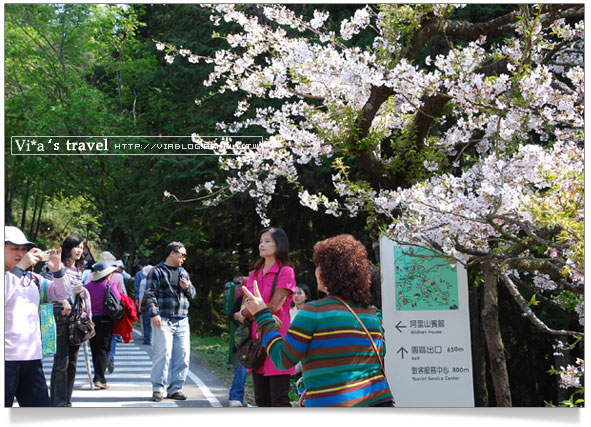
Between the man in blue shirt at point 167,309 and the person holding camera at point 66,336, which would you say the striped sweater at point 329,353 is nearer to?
the person holding camera at point 66,336

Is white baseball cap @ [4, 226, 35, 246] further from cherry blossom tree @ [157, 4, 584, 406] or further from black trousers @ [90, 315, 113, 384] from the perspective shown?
cherry blossom tree @ [157, 4, 584, 406]

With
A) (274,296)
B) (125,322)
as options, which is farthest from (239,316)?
(125,322)

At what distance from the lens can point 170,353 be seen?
6445 mm

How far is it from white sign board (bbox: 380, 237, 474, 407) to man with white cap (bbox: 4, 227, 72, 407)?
9.41ft

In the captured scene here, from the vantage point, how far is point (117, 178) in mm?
8117

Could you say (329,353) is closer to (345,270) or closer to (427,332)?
(345,270)

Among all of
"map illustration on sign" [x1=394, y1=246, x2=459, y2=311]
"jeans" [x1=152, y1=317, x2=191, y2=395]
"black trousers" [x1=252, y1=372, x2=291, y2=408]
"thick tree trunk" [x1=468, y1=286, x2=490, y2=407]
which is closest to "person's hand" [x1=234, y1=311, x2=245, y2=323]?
"black trousers" [x1=252, y1=372, x2=291, y2=408]

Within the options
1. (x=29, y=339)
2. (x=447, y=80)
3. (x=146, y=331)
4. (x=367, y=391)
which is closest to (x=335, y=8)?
(x=447, y=80)

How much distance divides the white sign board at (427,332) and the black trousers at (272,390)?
4.22ft

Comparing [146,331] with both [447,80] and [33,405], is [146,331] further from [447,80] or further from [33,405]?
[447,80]

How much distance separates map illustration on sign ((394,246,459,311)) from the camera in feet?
19.6

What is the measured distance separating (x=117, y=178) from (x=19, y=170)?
166 cm

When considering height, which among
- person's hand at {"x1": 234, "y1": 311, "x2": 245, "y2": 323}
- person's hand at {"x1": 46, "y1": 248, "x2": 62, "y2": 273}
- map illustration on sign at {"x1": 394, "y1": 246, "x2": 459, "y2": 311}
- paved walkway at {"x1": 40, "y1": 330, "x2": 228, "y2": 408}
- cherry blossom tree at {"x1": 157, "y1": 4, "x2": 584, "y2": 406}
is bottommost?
paved walkway at {"x1": 40, "y1": 330, "x2": 228, "y2": 408}

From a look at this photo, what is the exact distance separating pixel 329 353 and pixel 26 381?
254 cm
